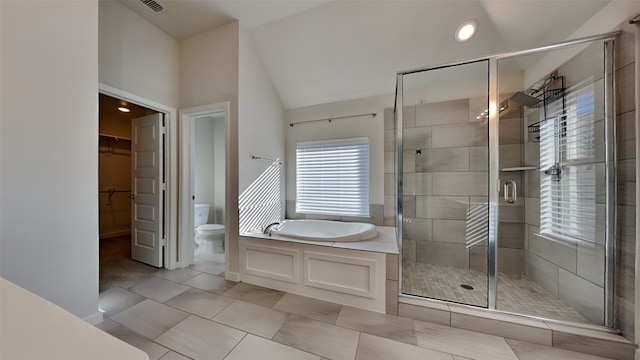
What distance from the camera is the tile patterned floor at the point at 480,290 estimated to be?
5.50 feet

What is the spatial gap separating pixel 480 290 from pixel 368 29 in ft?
9.23

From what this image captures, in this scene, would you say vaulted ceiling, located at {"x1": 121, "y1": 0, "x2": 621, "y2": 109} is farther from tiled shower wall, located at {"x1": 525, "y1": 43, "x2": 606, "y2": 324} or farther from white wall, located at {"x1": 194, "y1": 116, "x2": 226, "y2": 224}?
white wall, located at {"x1": 194, "y1": 116, "x2": 226, "y2": 224}

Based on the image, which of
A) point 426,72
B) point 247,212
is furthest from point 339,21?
point 247,212

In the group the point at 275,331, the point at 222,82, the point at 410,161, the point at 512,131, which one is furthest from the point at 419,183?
the point at 222,82

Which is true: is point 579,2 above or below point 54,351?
above

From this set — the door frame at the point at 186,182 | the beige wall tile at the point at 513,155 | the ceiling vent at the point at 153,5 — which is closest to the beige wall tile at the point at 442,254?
the beige wall tile at the point at 513,155

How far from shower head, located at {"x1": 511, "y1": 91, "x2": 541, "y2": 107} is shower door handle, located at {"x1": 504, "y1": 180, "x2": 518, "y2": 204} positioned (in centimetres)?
79

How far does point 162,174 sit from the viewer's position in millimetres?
2611

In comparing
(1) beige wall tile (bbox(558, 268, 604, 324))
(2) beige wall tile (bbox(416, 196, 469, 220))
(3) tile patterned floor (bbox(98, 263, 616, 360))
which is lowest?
(3) tile patterned floor (bbox(98, 263, 616, 360))

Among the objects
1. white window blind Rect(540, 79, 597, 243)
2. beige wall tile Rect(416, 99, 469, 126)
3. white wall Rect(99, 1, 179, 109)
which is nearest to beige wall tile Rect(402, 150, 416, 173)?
beige wall tile Rect(416, 99, 469, 126)

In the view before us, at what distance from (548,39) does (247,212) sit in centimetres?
333

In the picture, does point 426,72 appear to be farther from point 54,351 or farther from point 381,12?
point 54,351

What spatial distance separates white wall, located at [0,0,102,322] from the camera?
130 cm

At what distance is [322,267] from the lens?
1.97 metres
